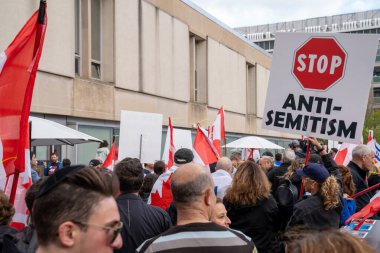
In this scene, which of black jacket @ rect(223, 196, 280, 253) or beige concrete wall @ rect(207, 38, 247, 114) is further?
beige concrete wall @ rect(207, 38, 247, 114)

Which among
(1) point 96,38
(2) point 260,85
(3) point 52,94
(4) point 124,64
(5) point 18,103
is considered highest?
(1) point 96,38

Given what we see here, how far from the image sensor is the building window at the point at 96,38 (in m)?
19.1

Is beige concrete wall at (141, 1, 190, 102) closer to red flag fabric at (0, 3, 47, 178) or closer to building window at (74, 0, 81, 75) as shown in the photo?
building window at (74, 0, 81, 75)

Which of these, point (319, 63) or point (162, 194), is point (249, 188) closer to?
point (162, 194)

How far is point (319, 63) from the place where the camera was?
236 inches

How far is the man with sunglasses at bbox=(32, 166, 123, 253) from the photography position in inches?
75.5

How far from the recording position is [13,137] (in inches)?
163

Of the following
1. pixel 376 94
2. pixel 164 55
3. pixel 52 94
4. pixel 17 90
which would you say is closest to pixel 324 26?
pixel 376 94

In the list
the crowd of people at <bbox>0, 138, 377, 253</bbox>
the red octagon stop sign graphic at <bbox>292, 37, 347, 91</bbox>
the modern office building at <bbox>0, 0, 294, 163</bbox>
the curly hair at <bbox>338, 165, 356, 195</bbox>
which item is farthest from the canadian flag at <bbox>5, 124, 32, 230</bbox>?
the modern office building at <bbox>0, 0, 294, 163</bbox>

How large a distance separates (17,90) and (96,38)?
15336 millimetres

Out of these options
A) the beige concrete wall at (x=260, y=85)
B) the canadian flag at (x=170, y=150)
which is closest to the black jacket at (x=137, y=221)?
the canadian flag at (x=170, y=150)

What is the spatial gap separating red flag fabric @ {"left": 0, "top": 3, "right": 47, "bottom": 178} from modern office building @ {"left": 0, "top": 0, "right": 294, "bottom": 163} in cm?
1058

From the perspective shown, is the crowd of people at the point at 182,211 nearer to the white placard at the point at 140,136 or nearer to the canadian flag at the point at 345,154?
the canadian flag at the point at 345,154

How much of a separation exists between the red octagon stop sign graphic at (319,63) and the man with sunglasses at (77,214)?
4.22 m
